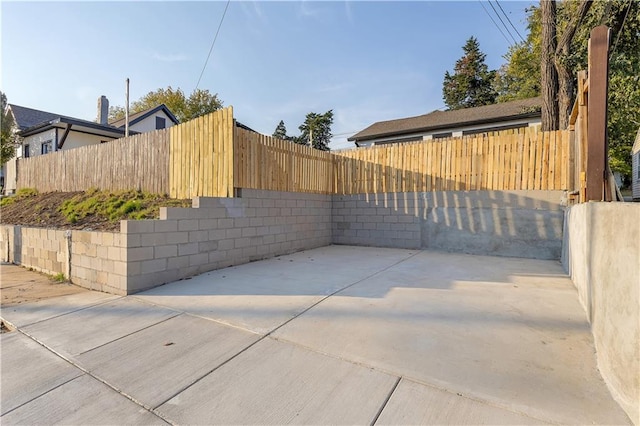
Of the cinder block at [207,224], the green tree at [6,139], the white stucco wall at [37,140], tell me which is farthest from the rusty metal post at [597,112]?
the green tree at [6,139]

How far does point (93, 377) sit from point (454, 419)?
2.11 meters

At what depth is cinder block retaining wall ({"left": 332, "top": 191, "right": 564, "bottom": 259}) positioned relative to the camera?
5.82 metres

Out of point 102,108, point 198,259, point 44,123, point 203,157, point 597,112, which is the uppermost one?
point 102,108

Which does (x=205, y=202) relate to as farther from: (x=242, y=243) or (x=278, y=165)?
(x=278, y=165)

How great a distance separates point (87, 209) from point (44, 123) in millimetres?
12511

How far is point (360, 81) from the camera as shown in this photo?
1381cm

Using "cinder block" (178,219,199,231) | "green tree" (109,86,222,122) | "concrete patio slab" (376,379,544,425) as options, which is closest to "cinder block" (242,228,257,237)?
"cinder block" (178,219,199,231)

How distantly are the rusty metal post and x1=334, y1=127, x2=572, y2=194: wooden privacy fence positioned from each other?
2.64 meters

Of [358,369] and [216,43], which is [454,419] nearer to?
[358,369]

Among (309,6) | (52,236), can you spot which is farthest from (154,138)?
(309,6)

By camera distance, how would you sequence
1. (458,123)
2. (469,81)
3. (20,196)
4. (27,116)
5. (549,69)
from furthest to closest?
(469,81)
(27,116)
(458,123)
(20,196)
(549,69)

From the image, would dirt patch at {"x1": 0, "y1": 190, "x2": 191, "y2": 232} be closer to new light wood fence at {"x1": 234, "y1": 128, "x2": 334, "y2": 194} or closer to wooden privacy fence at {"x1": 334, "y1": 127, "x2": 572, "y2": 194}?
new light wood fence at {"x1": 234, "y1": 128, "x2": 334, "y2": 194}

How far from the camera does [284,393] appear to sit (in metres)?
1.61

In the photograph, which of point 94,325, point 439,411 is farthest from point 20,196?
point 439,411
